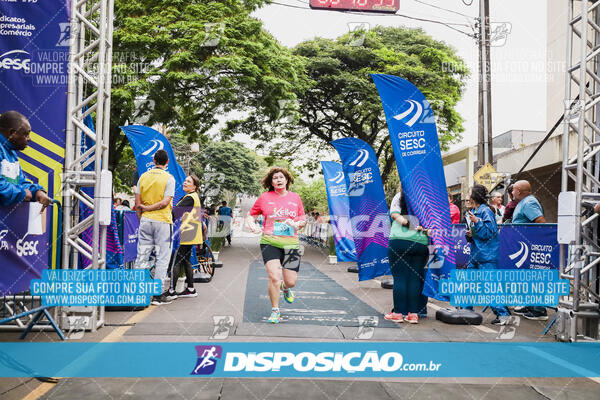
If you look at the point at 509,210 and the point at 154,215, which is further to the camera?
the point at 509,210

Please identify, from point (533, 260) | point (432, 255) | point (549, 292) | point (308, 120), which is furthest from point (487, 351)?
point (308, 120)

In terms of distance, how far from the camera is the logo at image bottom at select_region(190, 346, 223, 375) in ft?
12.2

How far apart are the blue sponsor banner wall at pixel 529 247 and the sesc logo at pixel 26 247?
4.83 m

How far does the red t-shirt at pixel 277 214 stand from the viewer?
573 centimetres

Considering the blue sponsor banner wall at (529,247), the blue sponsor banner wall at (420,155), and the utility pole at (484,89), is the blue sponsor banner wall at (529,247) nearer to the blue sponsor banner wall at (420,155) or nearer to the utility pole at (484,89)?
the blue sponsor banner wall at (420,155)

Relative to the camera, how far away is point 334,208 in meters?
12.7

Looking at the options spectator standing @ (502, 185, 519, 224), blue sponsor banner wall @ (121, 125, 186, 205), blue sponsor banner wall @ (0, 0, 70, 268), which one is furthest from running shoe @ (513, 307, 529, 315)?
blue sponsor banner wall @ (0, 0, 70, 268)

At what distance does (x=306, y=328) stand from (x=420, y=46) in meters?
19.7

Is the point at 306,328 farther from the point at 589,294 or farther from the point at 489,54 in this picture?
the point at 489,54

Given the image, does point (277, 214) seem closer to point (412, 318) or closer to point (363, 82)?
point (412, 318)

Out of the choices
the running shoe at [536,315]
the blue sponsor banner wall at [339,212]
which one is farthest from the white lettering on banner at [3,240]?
the blue sponsor banner wall at [339,212]

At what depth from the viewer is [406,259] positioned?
5.94m

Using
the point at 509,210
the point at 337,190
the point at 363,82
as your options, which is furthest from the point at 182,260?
the point at 363,82

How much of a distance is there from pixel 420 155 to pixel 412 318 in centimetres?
193
